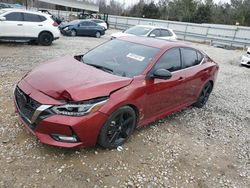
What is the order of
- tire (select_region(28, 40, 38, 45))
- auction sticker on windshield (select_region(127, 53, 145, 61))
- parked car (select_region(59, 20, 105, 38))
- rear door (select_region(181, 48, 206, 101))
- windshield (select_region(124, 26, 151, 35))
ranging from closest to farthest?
auction sticker on windshield (select_region(127, 53, 145, 61)), rear door (select_region(181, 48, 206, 101)), tire (select_region(28, 40, 38, 45)), windshield (select_region(124, 26, 151, 35)), parked car (select_region(59, 20, 105, 38))

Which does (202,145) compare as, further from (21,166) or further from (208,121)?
(21,166)

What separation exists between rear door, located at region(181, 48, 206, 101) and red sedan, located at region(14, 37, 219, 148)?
2 cm

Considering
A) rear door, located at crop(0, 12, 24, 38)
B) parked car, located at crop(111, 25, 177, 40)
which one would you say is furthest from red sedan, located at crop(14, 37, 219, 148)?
rear door, located at crop(0, 12, 24, 38)

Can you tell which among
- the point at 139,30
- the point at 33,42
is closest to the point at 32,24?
the point at 33,42

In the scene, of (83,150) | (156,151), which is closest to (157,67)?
(156,151)

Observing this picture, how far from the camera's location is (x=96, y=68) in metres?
4.18

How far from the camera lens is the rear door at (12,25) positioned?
11.3m

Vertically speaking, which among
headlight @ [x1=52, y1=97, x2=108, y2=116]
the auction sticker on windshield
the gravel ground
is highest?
the auction sticker on windshield

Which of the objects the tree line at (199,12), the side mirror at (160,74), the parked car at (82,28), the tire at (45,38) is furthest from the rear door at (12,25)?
the tree line at (199,12)

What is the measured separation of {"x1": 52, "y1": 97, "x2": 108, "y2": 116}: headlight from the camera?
327 cm

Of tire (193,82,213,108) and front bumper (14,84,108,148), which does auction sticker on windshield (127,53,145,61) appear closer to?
front bumper (14,84,108,148)

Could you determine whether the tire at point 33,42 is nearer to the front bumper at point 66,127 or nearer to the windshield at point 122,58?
the windshield at point 122,58

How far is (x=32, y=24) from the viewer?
12008 millimetres

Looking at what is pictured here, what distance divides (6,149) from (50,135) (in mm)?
769
